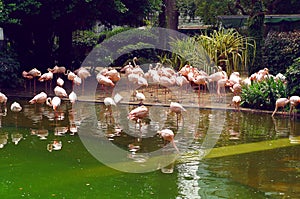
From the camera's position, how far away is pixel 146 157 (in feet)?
26.9

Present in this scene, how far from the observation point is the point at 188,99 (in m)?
13.9

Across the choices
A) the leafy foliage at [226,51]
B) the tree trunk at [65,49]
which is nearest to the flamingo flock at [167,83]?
the leafy foliage at [226,51]

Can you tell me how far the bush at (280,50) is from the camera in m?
15.6

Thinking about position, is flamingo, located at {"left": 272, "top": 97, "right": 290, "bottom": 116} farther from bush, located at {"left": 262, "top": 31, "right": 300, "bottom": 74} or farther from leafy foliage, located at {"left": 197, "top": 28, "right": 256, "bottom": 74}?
leafy foliage, located at {"left": 197, "top": 28, "right": 256, "bottom": 74}

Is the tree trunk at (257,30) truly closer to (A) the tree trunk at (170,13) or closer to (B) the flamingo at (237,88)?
(B) the flamingo at (237,88)

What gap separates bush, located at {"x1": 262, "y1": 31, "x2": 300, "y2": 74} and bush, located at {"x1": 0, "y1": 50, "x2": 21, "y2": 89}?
7340 mm

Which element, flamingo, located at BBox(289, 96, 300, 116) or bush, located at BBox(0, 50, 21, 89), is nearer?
flamingo, located at BBox(289, 96, 300, 116)

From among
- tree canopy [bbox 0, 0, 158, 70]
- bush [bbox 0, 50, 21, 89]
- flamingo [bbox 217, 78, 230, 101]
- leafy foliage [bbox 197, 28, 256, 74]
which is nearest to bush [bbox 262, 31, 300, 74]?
leafy foliage [bbox 197, 28, 256, 74]

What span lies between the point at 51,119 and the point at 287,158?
16.6 ft

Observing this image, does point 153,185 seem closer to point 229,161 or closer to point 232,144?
point 229,161

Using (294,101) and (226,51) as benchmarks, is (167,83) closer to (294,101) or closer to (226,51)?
(226,51)

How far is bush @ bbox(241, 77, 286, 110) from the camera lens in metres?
12.4

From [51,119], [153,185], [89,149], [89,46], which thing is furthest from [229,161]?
[89,46]

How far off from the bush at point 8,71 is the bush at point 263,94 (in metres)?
6.62
